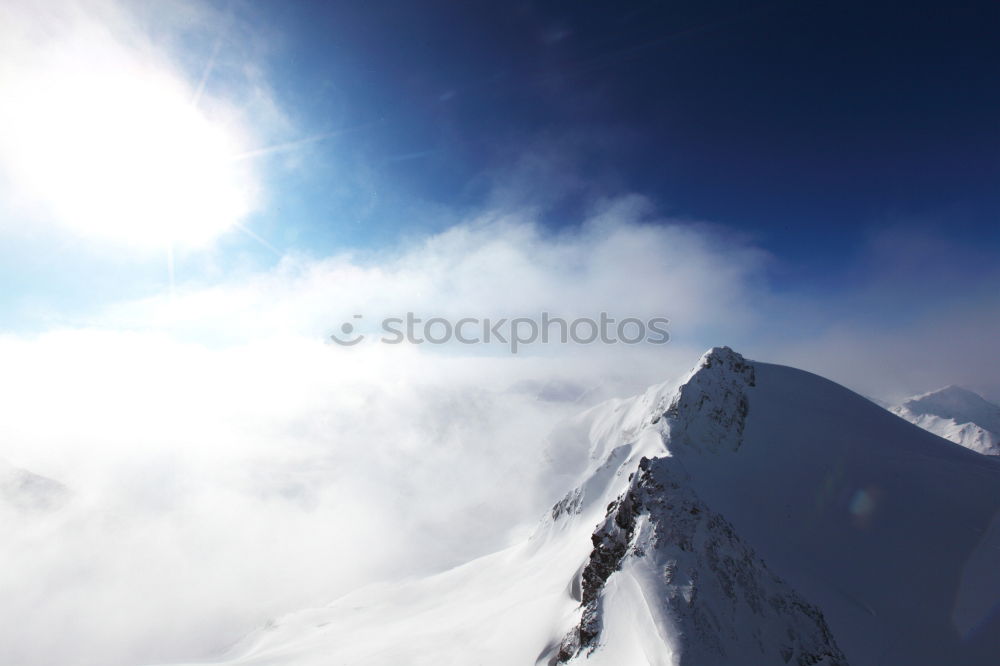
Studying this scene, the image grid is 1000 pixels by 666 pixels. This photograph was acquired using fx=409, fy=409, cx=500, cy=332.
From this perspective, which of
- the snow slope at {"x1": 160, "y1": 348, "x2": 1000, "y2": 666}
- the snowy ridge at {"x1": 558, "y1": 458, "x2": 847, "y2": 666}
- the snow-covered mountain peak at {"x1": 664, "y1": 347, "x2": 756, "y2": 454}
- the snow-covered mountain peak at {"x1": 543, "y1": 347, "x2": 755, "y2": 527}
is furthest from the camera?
the snow-covered mountain peak at {"x1": 543, "y1": 347, "x2": 755, "y2": 527}

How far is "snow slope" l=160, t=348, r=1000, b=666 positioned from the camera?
17.7m

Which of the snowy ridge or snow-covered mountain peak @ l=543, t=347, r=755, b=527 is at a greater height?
snow-covered mountain peak @ l=543, t=347, r=755, b=527

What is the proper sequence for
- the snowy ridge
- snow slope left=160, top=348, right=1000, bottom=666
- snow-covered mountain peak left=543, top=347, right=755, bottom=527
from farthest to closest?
snow-covered mountain peak left=543, top=347, right=755, bottom=527 < snow slope left=160, top=348, right=1000, bottom=666 < the snowy ridge

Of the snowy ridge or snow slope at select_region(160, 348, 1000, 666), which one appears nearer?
the snowy ridge

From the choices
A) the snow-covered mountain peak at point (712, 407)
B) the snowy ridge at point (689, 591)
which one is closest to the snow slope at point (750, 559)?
the snowy ridge at point (689, 591)

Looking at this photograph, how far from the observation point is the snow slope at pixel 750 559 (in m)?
17.7

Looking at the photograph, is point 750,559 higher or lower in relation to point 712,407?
lower

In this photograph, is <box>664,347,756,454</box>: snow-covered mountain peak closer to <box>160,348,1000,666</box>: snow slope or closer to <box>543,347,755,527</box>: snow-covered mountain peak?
<box>543,347,755,527</box>: snow-covered mountain peak

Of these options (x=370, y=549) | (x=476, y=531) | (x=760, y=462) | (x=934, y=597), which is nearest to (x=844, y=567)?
(x=934, y=597)

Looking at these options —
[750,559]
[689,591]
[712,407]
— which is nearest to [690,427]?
[712,407]

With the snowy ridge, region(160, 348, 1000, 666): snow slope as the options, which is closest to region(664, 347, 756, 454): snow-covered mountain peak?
region(160, 348, 1000, 666): snow slope

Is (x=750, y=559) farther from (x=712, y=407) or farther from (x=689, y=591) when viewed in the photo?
(x=712, y=407)

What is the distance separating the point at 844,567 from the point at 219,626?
15733 centimetres

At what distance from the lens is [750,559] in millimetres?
19969
